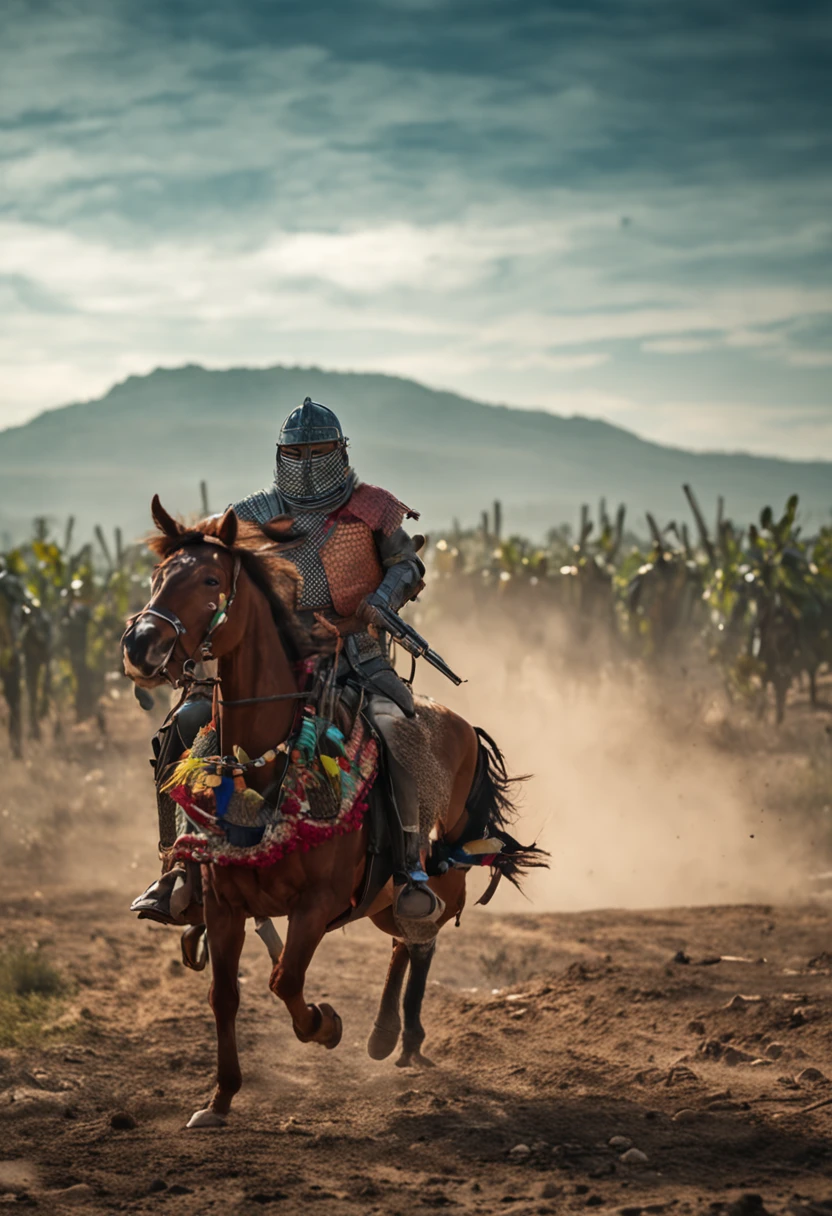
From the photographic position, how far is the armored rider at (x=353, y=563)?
7.58 metres

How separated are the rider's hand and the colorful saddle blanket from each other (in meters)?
0.71

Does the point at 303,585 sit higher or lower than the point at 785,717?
higher

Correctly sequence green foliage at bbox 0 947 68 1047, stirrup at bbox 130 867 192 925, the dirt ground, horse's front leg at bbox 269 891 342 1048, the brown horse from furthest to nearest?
green foliage at bbox 0 947 68 1047 → stirrup at bbox 130 867 192 925 → horse's front leg at bbox 269 891 342 1048 → the brown horse → the dirt ground

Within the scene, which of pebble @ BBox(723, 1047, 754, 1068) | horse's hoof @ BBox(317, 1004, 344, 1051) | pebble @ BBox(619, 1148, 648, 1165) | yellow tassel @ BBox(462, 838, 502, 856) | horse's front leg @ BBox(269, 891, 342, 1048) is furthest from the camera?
yellow tassel @ BBox(462, 838, 502, 856)

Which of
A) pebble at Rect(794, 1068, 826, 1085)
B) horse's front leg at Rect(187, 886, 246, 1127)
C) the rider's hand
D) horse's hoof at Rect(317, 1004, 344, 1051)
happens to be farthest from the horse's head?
pebble at Rect(794, 1068, 826, 1085)

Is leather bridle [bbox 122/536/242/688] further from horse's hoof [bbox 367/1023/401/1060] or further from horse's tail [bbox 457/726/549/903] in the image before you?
horse's hoof [bbox 367/1023/401/1060]

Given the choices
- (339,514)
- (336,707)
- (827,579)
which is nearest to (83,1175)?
(336,707)

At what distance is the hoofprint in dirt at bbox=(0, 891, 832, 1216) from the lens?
6.01 m

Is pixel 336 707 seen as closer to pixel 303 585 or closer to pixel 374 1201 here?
pixel 303 585

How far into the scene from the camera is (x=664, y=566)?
24.6 meters

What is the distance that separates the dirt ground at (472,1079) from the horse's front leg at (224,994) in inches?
5.6

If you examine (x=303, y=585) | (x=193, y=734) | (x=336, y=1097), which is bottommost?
(x=336, y=1097)

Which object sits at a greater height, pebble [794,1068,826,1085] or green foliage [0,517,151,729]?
green foliage [0,517,151,729]

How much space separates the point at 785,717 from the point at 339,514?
52.3ft
